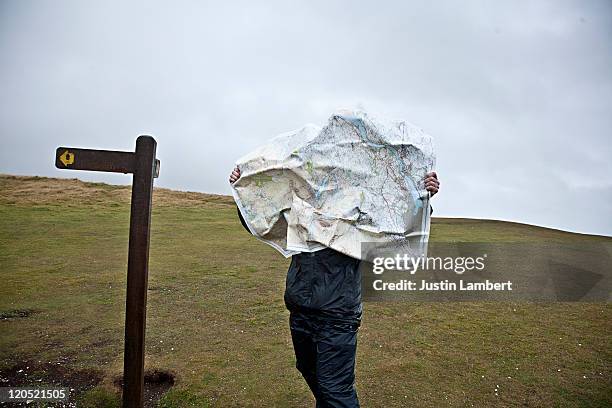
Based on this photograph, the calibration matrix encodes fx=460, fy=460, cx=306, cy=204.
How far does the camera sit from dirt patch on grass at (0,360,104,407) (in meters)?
4.23

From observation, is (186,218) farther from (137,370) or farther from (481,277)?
(137,370)

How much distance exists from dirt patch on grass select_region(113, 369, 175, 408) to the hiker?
199 cm

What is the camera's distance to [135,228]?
3.30 metres

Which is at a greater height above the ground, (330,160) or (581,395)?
(330,160)

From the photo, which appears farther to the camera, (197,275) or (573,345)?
(197,275)

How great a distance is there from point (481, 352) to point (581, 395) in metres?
1.18

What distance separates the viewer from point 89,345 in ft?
17.1

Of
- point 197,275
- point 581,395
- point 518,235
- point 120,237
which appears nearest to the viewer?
point 581,395

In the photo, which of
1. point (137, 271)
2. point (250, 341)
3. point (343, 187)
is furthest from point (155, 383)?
point (343, 187)

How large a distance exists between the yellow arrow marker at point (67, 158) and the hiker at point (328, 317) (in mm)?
1823

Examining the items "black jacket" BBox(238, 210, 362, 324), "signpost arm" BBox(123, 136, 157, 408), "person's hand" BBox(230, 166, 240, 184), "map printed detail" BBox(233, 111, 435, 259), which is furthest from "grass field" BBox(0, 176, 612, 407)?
"person's hand" BBox(230, 166, 240, 184)

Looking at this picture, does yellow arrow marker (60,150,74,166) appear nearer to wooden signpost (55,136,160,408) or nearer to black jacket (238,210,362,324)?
wooden signpost (55,136,160,408)

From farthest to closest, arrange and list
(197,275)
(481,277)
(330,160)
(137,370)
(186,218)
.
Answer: (186,218) → (481,277) → (197,275) → (137,370) → (330,160)

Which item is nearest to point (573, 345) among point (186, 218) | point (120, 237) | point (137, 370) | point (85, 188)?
point (137, 370)
